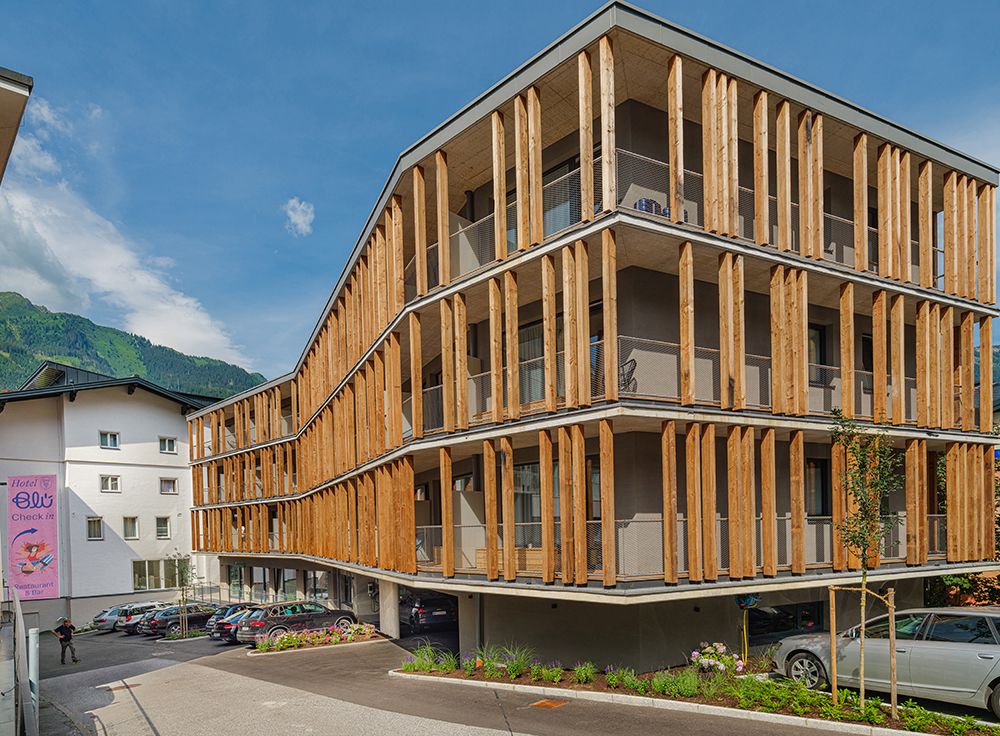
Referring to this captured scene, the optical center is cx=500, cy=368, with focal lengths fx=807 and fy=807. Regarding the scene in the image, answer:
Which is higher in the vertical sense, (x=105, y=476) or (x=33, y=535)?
(x=105, y=476)

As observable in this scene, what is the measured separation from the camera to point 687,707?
1582 cm

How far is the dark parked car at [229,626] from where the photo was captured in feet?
103

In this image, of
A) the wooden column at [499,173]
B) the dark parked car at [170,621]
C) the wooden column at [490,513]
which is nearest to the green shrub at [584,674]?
the wooden column at [490,513]

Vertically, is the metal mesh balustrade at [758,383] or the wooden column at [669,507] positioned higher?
the metal mesh balustrade at [758,383]

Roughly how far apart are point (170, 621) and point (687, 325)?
3097 centimetres

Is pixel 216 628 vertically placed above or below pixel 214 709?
below

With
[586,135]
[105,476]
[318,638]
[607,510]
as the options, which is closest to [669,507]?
[607,510]

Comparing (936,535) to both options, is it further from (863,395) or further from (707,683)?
(707,683)

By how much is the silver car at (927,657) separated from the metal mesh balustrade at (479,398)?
31.5 feet

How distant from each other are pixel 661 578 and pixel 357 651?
14.2m

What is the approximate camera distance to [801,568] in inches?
752

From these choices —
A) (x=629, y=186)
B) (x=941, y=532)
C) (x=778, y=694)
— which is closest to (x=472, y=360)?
(x=629, y=186)

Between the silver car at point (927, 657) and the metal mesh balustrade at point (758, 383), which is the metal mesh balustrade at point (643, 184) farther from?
the silver car at point (927, 657)

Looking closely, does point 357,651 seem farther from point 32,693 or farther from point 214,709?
point 32,693
